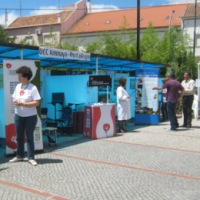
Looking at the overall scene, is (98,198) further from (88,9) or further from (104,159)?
(88,9)

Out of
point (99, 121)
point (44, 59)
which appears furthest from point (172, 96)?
point (44, 59)

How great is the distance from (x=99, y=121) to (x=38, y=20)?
46.1m

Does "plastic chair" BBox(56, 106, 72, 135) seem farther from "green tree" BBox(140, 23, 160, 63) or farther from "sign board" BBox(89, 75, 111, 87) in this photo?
"green tree" BBox(140, 23, 160, 63)

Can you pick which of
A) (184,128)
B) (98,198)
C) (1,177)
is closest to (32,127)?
(1,177)

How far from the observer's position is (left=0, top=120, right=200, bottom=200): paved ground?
519 centimetres

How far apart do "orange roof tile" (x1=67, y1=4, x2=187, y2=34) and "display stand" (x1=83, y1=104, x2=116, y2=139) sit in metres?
37.0

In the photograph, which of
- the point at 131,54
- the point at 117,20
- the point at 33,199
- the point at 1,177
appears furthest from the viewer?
the point at 117,20

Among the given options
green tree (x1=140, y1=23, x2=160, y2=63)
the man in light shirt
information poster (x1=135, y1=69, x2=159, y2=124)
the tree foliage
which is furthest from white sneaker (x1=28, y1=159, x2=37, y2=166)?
green tree (x1=140, y1=23, x2=160, y2=63)

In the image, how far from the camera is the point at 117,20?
1999 inches

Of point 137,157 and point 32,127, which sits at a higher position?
point 32,127

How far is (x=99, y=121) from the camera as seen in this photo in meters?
10.1

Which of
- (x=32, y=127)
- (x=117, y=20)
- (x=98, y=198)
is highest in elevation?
(x=117, y=20)

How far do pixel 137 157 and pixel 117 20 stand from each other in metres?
45.0

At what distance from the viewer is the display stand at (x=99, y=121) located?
10000mm
